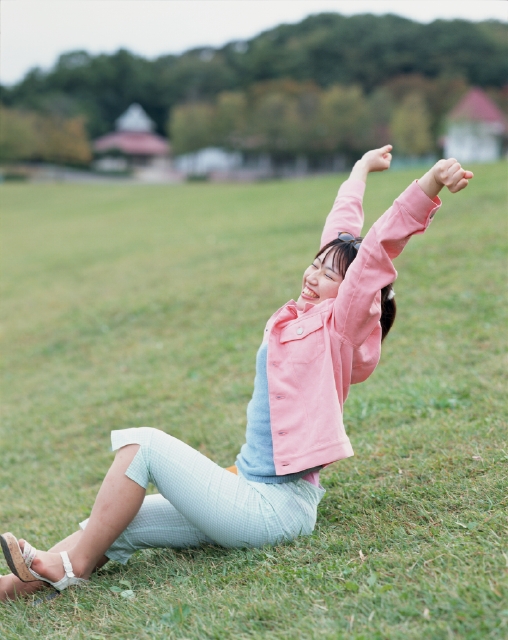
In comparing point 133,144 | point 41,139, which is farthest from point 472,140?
point 133,144

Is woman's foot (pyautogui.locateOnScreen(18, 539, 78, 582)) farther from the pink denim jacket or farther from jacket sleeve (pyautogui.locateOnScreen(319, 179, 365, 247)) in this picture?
jacket sleeve (pyautogui.locateOnScreen(319, 179, 365, 247))

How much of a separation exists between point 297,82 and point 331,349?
6388 cm

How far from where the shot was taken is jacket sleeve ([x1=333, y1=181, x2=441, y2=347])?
222 centimetres

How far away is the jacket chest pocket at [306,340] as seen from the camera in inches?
94.0

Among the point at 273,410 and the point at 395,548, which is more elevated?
the point at 273,410

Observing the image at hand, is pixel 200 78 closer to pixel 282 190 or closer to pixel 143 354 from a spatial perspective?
pixel 282 190

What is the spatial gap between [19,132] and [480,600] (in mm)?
52780

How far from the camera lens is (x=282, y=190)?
78.9ft

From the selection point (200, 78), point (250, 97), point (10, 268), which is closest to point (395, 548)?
point (10, 268)

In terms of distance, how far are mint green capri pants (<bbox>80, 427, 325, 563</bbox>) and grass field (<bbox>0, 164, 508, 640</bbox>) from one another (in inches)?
3.0

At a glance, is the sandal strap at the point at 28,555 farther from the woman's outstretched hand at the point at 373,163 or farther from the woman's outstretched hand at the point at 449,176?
the woman's outstretched hand at the point at 373,163

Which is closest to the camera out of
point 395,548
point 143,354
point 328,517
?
point 395,548

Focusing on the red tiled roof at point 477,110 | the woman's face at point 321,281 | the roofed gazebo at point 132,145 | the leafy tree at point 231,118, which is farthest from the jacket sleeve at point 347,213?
the roofed gazebo at point 132,145

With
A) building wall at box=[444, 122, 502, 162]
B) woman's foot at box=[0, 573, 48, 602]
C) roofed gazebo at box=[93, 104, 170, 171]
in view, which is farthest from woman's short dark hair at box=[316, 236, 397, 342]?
roofed gazebo at box=[93, 104, 170, 171]
